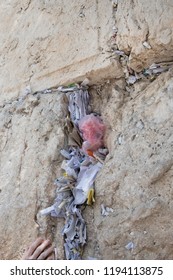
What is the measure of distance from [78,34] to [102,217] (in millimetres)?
1133

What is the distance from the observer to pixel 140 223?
2891 millimetres

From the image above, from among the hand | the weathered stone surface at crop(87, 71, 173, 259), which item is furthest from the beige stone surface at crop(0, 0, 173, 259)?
the hand

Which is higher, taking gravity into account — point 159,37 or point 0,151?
point 159,37

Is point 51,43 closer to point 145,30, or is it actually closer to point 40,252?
point 145,30

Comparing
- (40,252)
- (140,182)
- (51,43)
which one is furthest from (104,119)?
(40,252)

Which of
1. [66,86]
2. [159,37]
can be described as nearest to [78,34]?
[66,86]

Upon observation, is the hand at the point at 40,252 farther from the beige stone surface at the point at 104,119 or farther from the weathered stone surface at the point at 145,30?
the weathered stone surface at the point at 145,30

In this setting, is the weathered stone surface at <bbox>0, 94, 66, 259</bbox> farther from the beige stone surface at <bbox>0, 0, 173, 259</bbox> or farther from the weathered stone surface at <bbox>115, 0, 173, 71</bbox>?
the weathered stone surface at <bbox>115, 0, 173, 71</bbox>

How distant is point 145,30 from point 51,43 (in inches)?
28.2

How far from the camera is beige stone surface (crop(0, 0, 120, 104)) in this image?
3371 mm

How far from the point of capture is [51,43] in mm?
3609

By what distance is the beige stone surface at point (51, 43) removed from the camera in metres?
3.37
